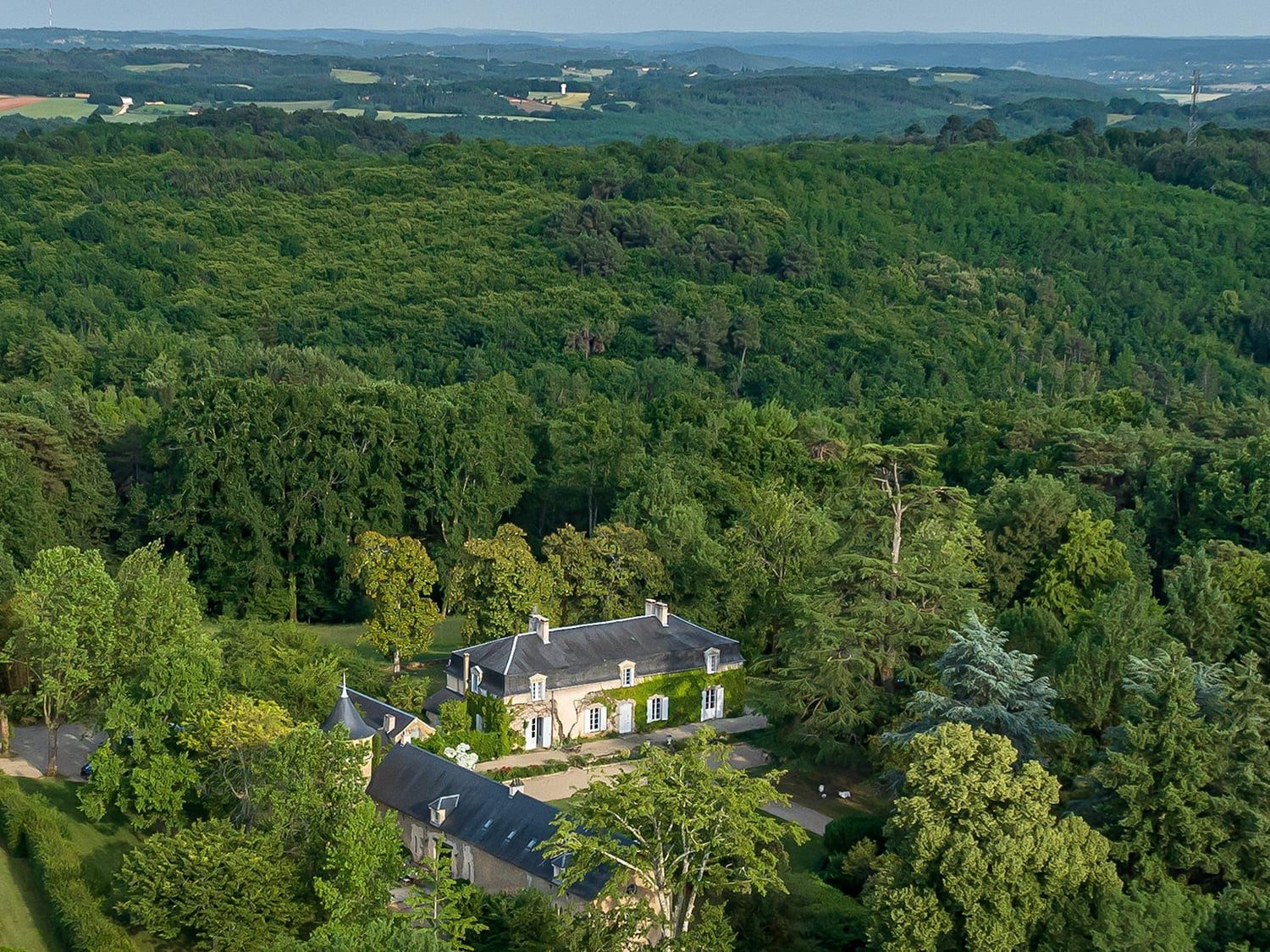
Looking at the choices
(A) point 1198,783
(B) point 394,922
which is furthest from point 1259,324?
(B) point 394,922

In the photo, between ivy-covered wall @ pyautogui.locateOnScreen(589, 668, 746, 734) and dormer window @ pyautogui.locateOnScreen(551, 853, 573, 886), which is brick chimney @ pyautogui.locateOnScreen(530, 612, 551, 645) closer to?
ivy-covered wall @ pyautogui.locateOnScreen(589, 668, 746, 734)

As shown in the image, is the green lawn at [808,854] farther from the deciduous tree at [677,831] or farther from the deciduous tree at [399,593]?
the deciduous tree at [399,593]

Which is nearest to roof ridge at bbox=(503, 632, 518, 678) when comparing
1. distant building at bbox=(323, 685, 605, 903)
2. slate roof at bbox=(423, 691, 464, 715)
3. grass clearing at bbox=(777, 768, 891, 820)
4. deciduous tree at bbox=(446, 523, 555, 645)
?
deciduous tree at bbox=(446, 523, 555, 645)

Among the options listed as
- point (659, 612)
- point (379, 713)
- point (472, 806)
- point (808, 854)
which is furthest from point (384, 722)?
point (808, 854)

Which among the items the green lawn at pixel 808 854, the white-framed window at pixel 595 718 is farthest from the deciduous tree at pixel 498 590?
the green lawn at pixel 808 854

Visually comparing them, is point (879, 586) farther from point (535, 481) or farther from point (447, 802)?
point (535, 481)

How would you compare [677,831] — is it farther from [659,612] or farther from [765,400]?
[765,400]
